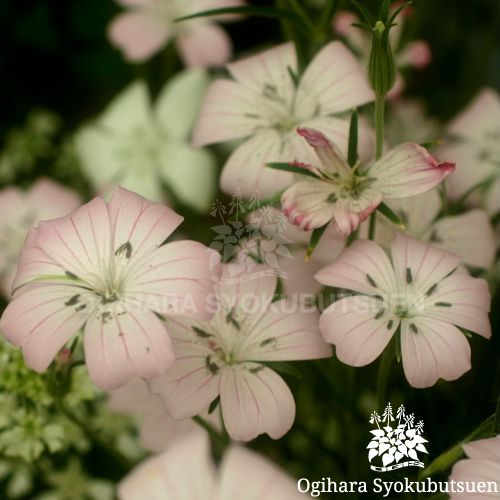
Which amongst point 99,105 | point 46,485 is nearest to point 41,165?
point 99,105

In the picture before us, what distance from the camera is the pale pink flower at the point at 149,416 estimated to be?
58 centimetres

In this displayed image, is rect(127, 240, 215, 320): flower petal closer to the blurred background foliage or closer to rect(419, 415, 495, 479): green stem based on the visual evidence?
rect(419, 415, 495, 479): green stem

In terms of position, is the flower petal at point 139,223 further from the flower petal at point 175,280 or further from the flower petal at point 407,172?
the flower petal at point 407,172

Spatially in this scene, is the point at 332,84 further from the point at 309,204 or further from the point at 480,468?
the point at 480,468

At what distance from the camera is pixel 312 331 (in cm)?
51

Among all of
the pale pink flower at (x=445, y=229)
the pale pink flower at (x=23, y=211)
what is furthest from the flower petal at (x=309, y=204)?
the pale pink flower at (x=23, y=211)

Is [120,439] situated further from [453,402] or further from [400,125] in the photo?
[400,125]

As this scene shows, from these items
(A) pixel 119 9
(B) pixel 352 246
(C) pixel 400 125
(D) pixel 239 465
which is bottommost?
(D) pixel 239 465

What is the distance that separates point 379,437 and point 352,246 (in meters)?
0.12

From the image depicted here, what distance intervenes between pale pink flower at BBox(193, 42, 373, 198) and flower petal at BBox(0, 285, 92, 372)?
0.51 feet

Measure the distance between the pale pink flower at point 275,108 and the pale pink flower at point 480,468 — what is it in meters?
0.21

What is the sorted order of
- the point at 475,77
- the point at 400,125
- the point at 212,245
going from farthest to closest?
the point at 475,77
the point at 400,125
the point at 212,245

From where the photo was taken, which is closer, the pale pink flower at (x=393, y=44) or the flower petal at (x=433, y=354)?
the flower petal at (x=433, y=354)

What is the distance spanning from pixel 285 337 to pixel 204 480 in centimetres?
12
